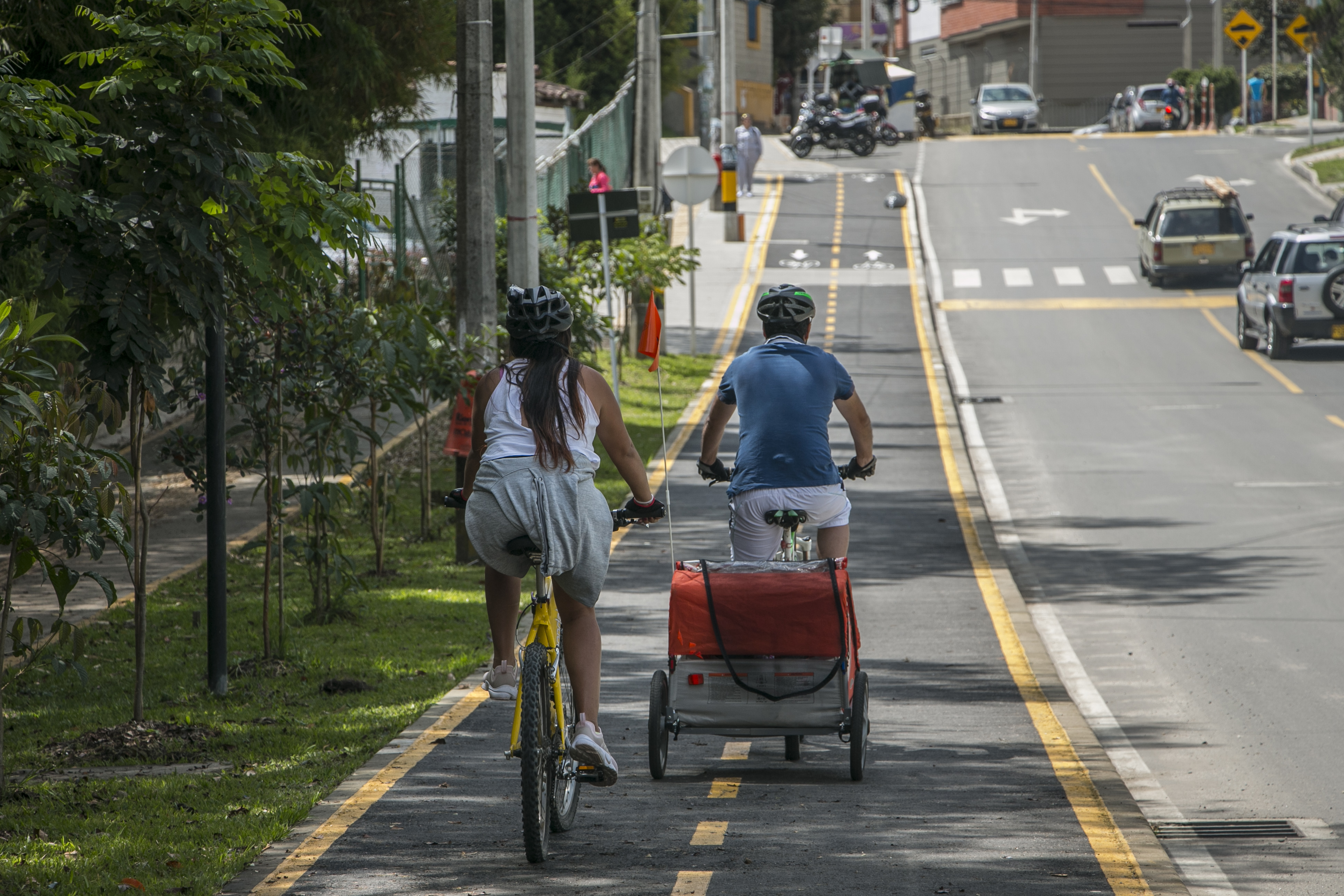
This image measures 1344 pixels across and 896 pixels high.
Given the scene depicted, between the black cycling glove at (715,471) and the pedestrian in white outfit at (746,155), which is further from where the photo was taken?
the pedestrian in white outfit at (746,155)

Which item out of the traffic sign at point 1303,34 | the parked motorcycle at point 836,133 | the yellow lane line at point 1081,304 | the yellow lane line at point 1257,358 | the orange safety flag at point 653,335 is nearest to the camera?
the orange safety flag at point 653,335

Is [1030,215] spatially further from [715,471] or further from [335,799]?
[335,799]

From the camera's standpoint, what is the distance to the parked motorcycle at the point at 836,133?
53.8 m

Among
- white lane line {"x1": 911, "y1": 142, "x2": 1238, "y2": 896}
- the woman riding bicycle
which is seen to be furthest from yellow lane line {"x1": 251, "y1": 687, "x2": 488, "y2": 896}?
white lane line {"x1": 911, "y1": 142, "x2": 1238, "y2": 896}

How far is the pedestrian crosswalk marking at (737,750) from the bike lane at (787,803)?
0.02 metres

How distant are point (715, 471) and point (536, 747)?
2570mm

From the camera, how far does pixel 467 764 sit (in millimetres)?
7301

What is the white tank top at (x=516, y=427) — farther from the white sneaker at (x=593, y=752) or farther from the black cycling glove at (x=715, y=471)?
the black cycling glove at (x=715, y=471)

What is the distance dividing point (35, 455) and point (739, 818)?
9.94 feet

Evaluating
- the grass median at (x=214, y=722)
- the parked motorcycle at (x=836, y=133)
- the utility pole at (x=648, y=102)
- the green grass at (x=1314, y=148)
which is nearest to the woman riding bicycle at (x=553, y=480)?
the grass median at (x=214, y=722)

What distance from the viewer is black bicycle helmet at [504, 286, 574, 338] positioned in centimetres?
583

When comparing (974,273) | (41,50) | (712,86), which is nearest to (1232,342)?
(974,273)

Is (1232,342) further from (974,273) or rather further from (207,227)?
(207,227)

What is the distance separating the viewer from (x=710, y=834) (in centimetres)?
620
